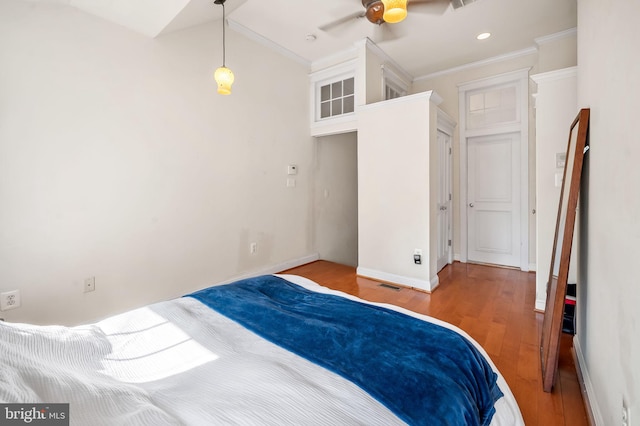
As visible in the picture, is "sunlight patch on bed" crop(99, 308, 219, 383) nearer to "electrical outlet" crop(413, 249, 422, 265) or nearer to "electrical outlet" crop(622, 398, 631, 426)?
"electrical outlet" crop(622, 398, 631, 426)

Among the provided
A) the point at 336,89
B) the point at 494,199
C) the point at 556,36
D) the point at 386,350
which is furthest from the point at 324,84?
the point at 386,350

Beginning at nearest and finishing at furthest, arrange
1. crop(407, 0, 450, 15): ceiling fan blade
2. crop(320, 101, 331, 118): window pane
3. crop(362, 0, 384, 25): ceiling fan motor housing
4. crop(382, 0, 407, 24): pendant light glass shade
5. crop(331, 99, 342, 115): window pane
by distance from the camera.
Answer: crop(382, 0, 407, 24): pendant light glass shade → crop(362, 0, 384, 25): ceiling fan motor housing → crop(407, 0, 450, 15): ceiling fan blade → crop(331, 99, 342, 115): window pane → crop(320, 101, 331, 118): window pane

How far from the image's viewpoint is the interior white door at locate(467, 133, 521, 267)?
4145 millimetres

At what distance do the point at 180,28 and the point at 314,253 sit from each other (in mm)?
3348

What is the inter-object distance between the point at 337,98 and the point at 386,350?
391 centimetres

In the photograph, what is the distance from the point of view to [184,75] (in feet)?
9.60

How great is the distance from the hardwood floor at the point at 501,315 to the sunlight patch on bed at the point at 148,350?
66.9 inches

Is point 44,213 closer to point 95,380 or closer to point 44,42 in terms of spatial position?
point 44,42

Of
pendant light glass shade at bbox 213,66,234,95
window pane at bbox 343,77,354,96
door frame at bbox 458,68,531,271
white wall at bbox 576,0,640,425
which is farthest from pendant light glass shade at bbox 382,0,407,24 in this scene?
door frame at bbox 458,68,531,271

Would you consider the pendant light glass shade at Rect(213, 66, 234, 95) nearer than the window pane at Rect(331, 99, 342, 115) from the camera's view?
Yes

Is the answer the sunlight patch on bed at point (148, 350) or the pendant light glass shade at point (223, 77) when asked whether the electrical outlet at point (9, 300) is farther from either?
the pendant light glass shade at point (223, 77)

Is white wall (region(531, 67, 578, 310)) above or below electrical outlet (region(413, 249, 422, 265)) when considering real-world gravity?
above

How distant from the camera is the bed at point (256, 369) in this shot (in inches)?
29.1

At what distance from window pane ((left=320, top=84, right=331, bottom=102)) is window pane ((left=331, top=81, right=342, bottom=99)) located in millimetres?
71
